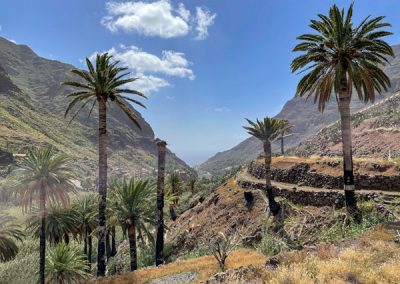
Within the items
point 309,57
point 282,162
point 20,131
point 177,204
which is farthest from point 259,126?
point 20,131

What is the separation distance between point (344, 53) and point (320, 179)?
746 inches

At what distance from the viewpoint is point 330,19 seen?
2220cm

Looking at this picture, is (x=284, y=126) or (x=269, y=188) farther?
(x=284, y=126)

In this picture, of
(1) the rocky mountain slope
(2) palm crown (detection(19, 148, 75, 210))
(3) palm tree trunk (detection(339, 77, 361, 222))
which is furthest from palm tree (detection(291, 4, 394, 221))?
(1) the rocky mountain slope

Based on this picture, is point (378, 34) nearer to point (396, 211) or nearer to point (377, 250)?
point (396, 211)

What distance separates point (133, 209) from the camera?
2984cm

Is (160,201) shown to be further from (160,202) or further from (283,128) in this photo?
(283,128)

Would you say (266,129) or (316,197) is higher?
(266,129)

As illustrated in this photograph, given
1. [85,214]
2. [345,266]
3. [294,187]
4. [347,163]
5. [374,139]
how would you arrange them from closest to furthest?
1. [345,266]
2. [347,163]
3. [294,187]
4. [85,214]
5. [374,139]

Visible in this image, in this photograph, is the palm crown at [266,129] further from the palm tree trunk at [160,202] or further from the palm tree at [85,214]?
the palm tree at [85,214]

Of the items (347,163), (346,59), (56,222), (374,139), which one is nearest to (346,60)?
(346,59)

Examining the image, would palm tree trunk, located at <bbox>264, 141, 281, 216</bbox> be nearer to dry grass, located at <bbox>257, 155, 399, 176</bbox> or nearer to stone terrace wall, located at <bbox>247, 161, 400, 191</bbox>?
stone terrace wall, located at <bbox>247, 161, 400, 191</bbox>

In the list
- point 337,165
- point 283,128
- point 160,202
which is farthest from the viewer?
point 283,128

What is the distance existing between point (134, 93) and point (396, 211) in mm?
19703
